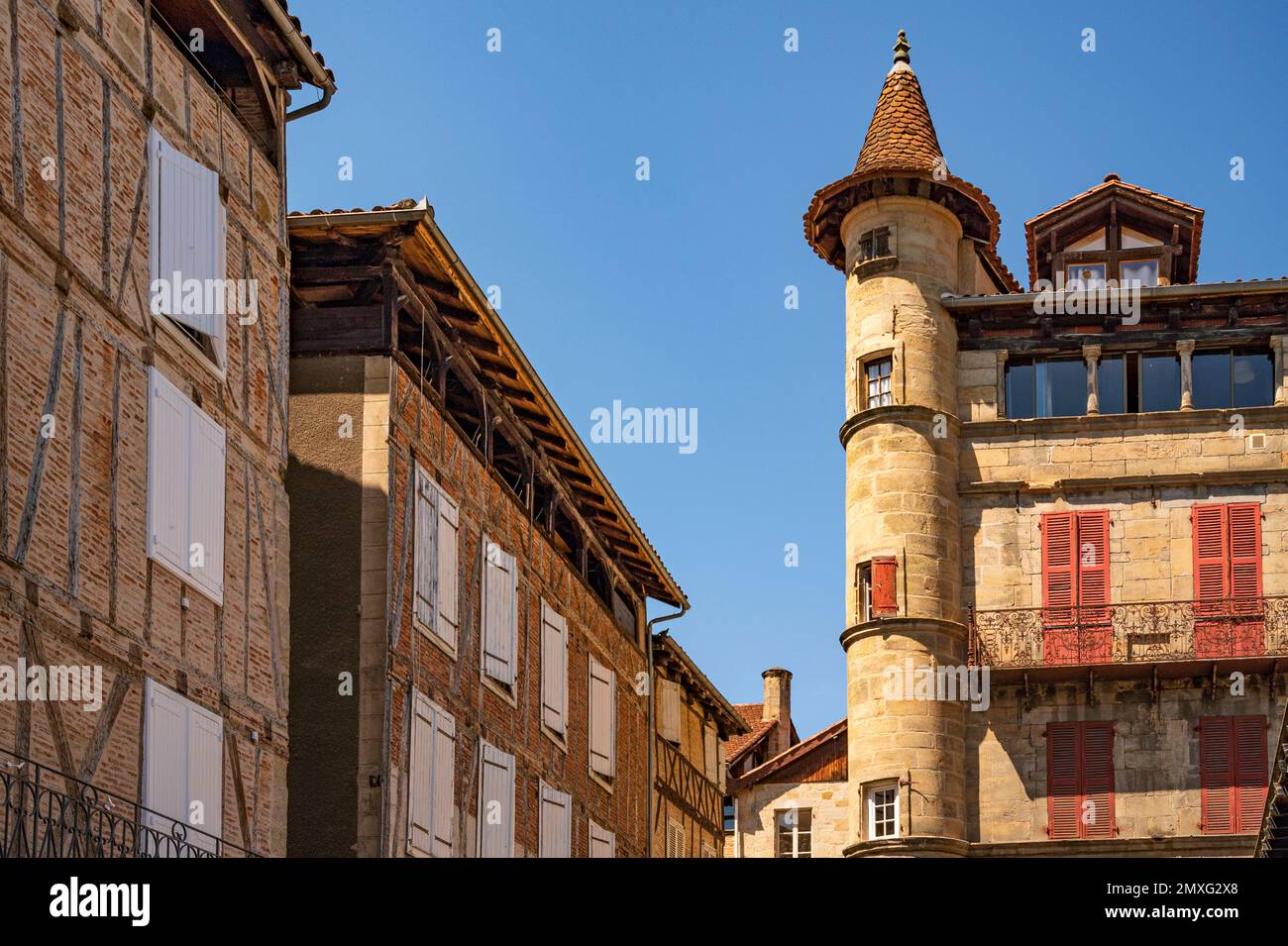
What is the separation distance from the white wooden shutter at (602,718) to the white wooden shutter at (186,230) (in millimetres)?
13731

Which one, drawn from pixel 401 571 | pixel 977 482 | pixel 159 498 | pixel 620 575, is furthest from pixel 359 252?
pixel 977 482

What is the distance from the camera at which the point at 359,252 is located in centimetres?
2422

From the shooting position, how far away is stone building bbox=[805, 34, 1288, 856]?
37219 mm

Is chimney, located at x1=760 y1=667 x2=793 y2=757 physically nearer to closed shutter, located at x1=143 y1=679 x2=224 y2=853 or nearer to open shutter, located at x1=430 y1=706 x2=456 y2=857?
open shutter, located at x1=430 y1=706 x2=456 y2=857

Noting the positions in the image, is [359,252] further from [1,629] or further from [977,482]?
[977,482]

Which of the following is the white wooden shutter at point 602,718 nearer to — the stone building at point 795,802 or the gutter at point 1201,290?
the gutter at point 1201,290

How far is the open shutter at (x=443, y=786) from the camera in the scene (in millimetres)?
24016

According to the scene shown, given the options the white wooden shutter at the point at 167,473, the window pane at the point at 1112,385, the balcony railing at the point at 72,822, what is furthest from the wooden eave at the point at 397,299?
the window pane at the point at 1112,385

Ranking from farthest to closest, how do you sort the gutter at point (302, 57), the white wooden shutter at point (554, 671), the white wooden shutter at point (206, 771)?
the white wooden shutter at point (554, 671), the gutter at point (302, 57), the white wooden shutter at point (206, 771)

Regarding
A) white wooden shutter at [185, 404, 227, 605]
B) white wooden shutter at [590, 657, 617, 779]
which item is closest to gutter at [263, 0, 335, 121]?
white wooden shutter at [185, 404, 227, 605]

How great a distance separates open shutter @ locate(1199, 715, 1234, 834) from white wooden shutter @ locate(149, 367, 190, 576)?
75.2 feet

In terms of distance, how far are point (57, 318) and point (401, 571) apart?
7676mm

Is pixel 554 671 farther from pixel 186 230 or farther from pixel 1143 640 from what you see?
pixel 1143 640

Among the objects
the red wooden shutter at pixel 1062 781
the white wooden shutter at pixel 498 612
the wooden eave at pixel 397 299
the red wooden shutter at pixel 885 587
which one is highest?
the wooden eave at pixel 397 299
